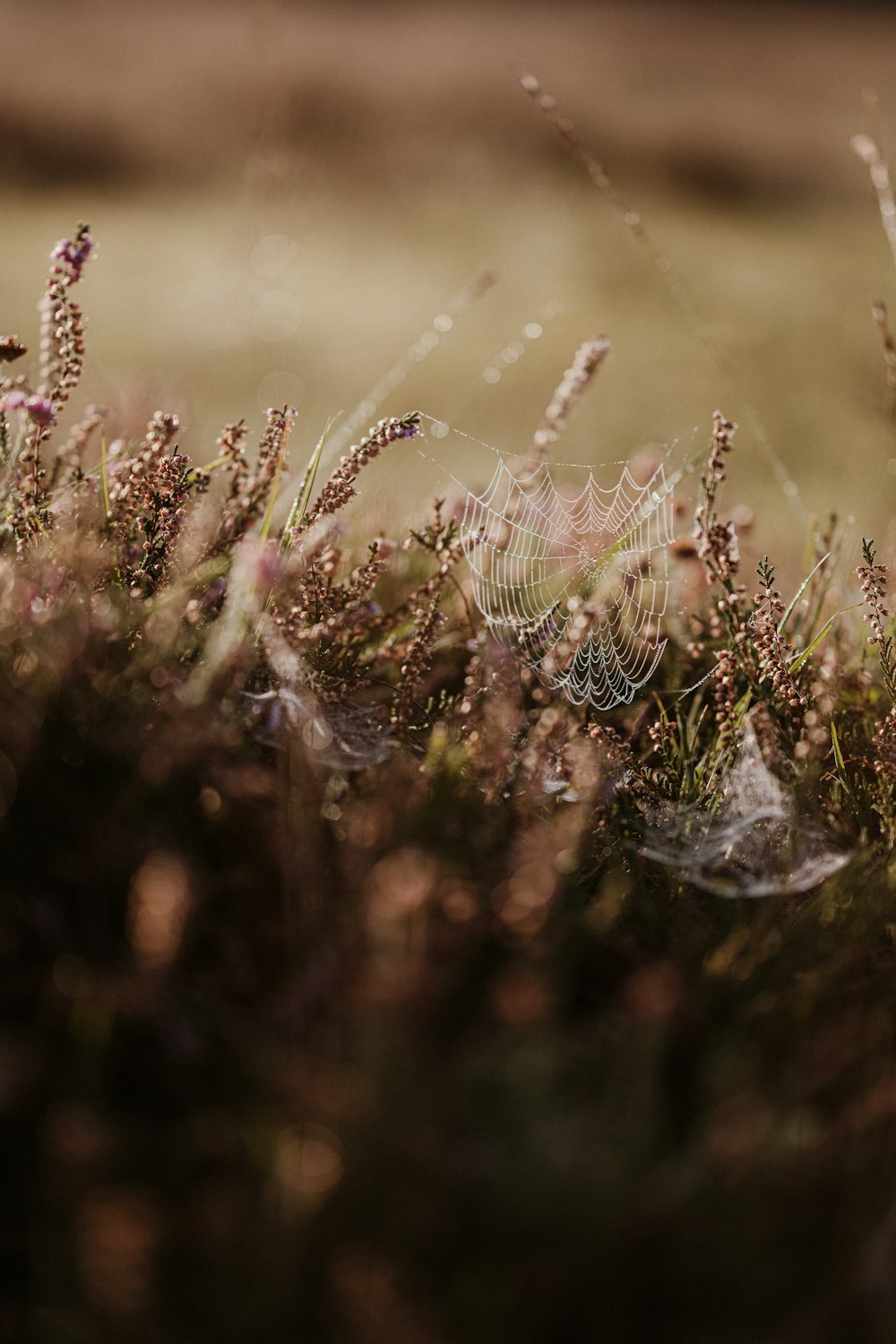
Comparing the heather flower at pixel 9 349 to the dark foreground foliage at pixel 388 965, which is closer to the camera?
the dark foreground foliage at pixel 388 965

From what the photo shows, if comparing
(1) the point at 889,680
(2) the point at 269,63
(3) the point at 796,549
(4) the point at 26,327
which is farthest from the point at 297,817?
(4) the point at 26,327

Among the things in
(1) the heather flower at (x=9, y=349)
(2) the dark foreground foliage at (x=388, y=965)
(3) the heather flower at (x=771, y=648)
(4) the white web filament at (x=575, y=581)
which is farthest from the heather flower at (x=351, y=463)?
(3) the heather flower at (x=771, y=648)

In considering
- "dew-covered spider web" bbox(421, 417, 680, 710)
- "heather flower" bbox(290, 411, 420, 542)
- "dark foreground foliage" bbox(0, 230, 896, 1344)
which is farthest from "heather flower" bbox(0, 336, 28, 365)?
"dew-covered spider web" bbox(421, 417, 680, 710)

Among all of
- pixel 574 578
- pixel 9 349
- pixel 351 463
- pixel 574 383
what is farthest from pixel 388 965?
pixel 574 578

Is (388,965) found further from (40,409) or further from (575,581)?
(575,581)

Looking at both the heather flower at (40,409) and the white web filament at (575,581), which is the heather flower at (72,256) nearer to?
the heather flower at (40,409)

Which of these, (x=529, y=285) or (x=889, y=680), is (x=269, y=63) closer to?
(x=889, y=680)

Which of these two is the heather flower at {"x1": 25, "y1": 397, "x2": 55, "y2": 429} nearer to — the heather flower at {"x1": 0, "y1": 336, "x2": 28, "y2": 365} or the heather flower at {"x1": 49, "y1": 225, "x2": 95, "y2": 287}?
the heather flower at {"x1": 0, "y1": 336, "x2": 28, "y2": 365}
